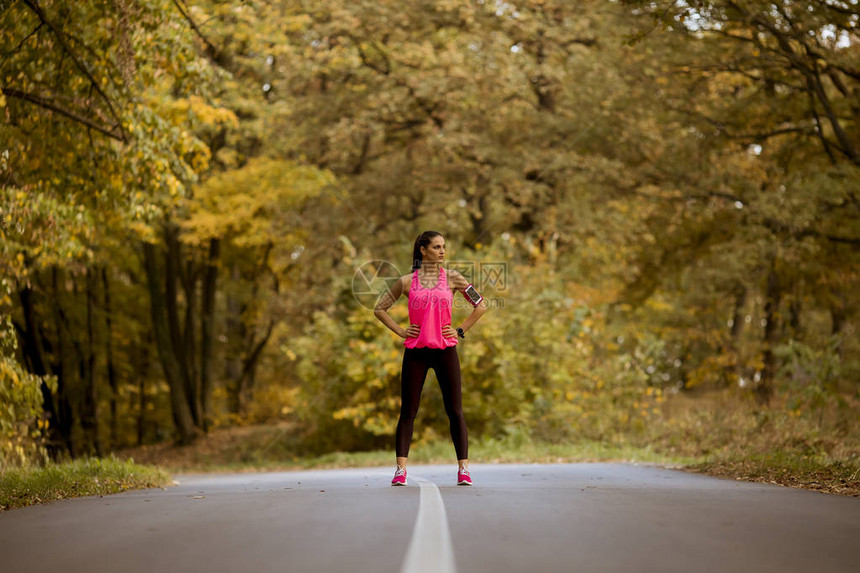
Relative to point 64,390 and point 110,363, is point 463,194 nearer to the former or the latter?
point 64,390

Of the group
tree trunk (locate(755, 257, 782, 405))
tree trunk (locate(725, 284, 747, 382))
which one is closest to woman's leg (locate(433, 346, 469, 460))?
tree trunk (locate(755, 257, 782, 405))

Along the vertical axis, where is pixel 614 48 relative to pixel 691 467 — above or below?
above

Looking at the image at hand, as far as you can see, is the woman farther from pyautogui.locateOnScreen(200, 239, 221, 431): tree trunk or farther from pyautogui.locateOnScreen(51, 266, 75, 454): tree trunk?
pyautogui.locateOnScreen(200, 239, 221, 431): tree trunk

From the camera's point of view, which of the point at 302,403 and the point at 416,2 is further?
the point at 416,2

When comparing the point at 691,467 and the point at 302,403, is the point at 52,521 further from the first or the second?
the point at 302,403

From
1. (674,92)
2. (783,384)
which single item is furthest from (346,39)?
(783,384)

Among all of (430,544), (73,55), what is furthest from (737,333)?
(430,544)

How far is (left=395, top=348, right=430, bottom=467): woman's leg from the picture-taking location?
8.89 meters

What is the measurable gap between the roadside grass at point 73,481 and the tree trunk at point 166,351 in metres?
17.5

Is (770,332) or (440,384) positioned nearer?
(440,384)

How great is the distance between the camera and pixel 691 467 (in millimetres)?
12352

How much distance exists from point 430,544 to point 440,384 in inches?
144

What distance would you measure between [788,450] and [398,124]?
17.2m

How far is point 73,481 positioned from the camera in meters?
9.91
